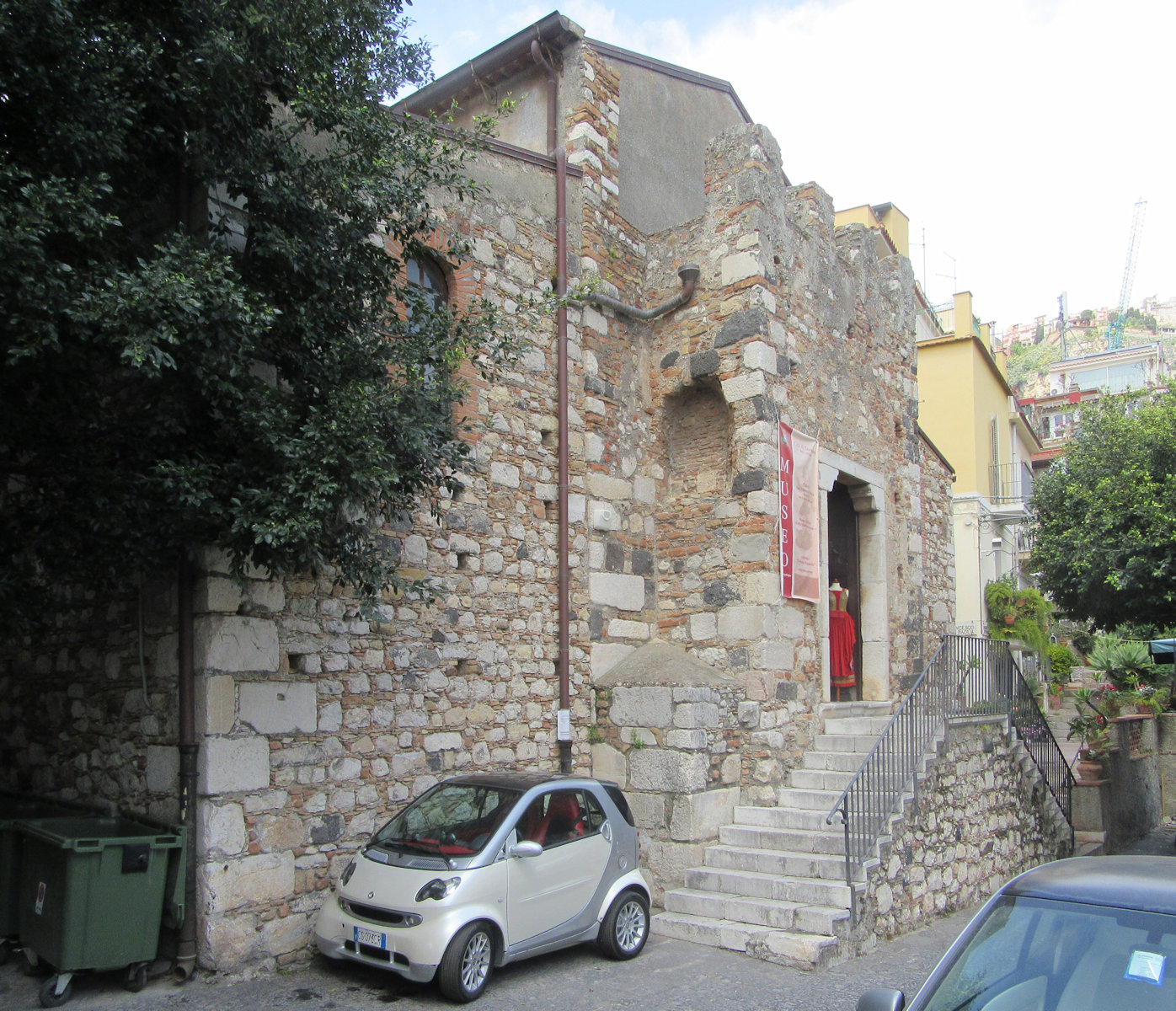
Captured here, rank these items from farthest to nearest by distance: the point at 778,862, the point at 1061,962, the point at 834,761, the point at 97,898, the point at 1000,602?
the point at 1000,602 < the point at 834,761 < the point at 778,862 < the point at 97,898 < the point at 1061,962

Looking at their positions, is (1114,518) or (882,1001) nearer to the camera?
(882,1001)

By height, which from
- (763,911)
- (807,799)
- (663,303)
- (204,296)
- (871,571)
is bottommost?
(763,911)

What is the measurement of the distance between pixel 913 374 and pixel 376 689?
952cm

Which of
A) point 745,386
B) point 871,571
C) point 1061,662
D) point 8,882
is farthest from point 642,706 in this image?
point 1061,662

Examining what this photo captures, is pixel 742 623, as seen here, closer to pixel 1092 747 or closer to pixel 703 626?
pixel 703 626

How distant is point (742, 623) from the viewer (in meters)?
9.59

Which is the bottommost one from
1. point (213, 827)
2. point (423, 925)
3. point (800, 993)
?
point (800, 993)

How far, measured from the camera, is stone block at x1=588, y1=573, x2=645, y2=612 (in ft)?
31.8

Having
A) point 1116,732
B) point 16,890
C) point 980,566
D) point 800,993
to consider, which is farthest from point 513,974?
point 980,566

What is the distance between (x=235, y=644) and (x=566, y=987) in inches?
125

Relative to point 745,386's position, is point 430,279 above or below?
above

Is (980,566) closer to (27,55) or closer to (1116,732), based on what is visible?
(1116,732)

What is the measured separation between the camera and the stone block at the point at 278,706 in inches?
264

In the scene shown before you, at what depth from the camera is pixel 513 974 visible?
665 cm
